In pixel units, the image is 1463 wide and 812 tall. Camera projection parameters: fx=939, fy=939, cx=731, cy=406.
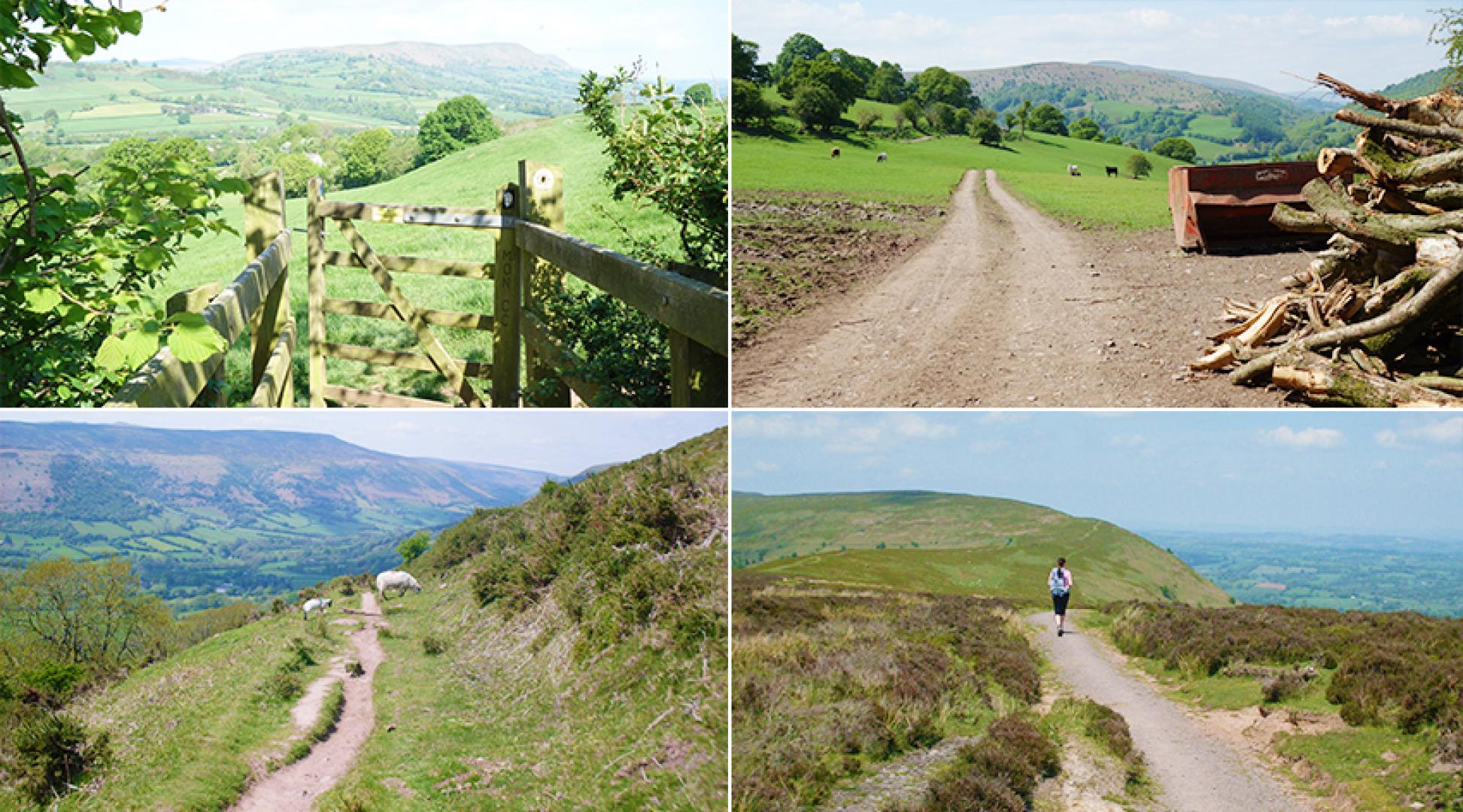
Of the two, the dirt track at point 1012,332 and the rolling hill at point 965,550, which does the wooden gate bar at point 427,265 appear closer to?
the dirt track at point 1012,332

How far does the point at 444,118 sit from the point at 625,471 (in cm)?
1840

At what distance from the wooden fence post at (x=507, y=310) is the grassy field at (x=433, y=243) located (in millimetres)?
510

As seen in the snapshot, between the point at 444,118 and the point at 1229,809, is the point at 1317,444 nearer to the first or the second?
the point at 1229,809

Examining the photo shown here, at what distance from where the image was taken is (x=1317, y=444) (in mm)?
4797

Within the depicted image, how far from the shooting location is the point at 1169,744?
478 centimetres

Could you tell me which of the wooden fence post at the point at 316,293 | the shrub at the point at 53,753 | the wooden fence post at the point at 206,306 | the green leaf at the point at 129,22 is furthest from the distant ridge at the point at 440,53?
the shrub at the point at 53,753

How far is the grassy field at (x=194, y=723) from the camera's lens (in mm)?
3537

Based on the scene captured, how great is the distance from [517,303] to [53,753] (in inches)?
116

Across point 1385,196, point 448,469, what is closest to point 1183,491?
point 1385,196

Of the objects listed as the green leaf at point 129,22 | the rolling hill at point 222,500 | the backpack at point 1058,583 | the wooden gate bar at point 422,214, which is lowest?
the backpack at point 1058,583

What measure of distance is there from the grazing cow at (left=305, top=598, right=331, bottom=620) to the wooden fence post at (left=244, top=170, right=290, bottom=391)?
1.82 meters

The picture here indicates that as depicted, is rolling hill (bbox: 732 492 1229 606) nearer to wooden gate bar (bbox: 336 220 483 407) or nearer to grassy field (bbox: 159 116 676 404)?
grassy field (bbox: 159 116 676 404)

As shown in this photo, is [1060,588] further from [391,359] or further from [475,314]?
[391,359]

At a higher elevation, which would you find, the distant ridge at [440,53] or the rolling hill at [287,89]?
the distant ridge at [440,53]
